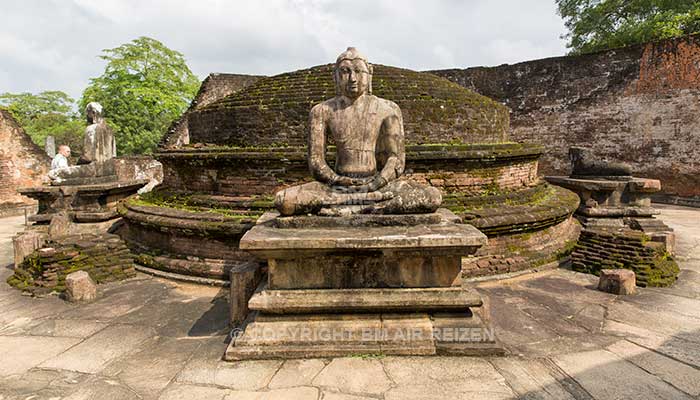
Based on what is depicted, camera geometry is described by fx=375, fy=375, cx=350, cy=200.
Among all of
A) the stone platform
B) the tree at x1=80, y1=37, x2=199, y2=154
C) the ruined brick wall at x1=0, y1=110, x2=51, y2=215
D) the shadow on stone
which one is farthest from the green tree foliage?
the shadow on stone

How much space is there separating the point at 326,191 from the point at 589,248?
170 inches

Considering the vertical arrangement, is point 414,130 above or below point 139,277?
above

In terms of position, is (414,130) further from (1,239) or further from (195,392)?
(1,239)

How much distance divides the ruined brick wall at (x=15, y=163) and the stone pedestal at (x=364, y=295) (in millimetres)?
14546

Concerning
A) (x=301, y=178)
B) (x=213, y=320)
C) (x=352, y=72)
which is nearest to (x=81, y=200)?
(x=301, y=178)

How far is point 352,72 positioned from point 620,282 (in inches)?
156

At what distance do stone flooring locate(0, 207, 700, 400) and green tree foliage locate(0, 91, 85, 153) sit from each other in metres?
30.3

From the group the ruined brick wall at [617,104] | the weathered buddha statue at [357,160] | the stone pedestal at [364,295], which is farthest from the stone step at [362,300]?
the ruined brick wall at [617,104]

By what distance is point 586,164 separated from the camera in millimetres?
8133

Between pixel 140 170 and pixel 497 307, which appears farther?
pixel 140 170

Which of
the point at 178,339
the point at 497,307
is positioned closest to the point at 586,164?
the point at 497,307

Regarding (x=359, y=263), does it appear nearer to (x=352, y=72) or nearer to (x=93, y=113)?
(x=352, y=72)

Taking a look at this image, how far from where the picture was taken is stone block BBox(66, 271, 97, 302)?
4.42m

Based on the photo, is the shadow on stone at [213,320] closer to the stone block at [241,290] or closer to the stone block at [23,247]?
the stone block at [241,290]
